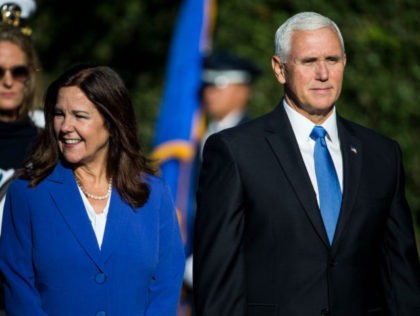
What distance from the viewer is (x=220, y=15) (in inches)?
447

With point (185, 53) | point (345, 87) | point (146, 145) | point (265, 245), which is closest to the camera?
point (265, 245)

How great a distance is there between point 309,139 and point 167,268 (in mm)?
782

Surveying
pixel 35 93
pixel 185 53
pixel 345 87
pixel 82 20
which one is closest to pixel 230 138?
pixel 35 93

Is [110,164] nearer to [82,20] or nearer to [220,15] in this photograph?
[220,15]

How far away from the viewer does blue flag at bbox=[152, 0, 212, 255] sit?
8.05 m

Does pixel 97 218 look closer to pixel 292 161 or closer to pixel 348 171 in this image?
pixel 292 161

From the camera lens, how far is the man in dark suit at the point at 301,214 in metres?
4.48

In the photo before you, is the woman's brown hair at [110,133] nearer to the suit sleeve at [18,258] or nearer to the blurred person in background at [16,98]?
the suit sleeve at [18,258]

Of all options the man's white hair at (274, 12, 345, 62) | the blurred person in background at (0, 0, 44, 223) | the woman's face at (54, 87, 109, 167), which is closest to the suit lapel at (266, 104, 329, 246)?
the man's white hair at (274, 12, 345, 62)

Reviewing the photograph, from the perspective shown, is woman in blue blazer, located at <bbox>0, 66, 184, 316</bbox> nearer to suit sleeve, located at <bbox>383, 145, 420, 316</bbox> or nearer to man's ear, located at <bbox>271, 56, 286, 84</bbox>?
man's ear, located at <bbox>271, 56, 286, 84</bbox>

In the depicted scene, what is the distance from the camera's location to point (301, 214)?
4.48 m

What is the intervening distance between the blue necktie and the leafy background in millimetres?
5960

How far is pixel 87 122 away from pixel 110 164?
0.25 metres

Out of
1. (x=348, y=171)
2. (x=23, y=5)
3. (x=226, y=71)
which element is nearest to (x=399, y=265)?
(x=348, y=171)
